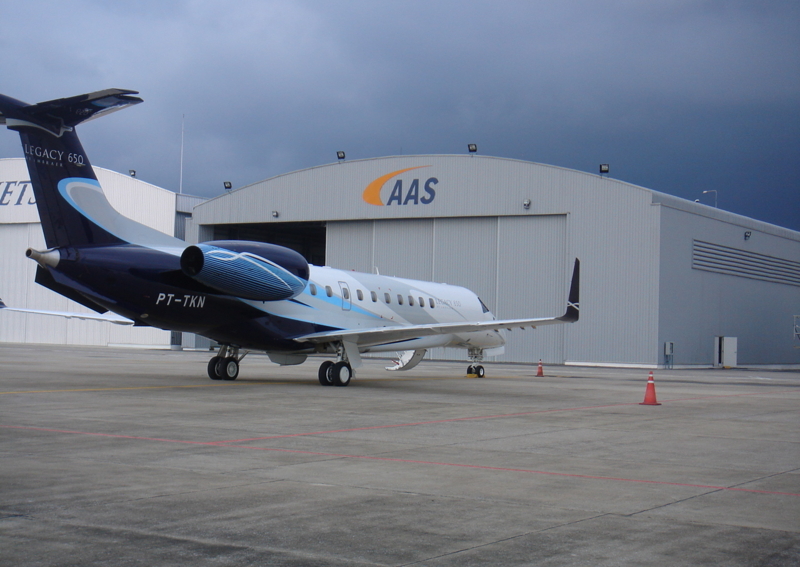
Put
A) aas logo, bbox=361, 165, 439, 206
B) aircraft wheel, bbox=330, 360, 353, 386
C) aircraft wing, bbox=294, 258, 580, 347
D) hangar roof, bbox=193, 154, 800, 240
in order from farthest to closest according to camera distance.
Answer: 1. aas logo, bbox=361, 165, 439, 206
2. hangar roof, bbox=193, 154, 800, 240
3. aircraft wheel, bbox=330, 360, 353, 386
4. aircraft wing, bbox=294, 258, 580, 347

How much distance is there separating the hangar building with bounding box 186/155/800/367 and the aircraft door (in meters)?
21.4

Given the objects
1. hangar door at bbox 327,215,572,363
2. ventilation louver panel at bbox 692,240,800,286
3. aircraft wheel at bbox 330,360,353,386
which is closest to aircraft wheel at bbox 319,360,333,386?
aircraft wheel at bbox 330,360,353,386

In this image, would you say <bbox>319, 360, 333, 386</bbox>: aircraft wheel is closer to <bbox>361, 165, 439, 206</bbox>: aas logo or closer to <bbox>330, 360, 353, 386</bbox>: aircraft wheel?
<bbox>330, 360, 353, 386</bbox>: aircraft wheel

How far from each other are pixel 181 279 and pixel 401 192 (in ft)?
94.4

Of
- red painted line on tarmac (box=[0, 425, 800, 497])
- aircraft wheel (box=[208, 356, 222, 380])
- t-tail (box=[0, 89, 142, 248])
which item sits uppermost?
t-tail (box=[0, 89, 142, 248])

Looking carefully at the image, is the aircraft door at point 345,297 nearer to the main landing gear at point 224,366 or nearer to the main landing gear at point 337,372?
the main landing gear at point 337,372

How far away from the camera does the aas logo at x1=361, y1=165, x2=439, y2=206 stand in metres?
45.5

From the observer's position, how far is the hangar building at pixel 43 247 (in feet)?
176

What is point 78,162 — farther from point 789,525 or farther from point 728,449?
point 789,525

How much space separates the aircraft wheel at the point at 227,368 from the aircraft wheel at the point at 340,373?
3192 millimetres

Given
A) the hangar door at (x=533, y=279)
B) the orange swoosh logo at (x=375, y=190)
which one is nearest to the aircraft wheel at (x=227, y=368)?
the hangar door at (x=533, y=279)

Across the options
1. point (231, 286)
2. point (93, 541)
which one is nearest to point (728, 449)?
point (93, 541)

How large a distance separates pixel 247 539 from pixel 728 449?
7.59 metres

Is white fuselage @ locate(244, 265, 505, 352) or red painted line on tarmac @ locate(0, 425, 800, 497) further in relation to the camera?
white fuselage @ locate(244, 265, 505, 352)
